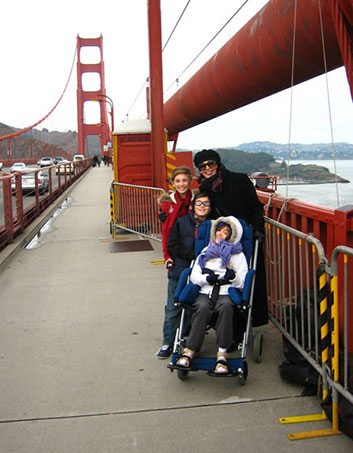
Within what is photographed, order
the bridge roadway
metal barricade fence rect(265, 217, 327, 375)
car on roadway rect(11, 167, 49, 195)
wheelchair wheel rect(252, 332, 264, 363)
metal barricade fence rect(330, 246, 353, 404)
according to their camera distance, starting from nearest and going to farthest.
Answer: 1. metal barricade fence rect(330, 246, 353, 404)
2. the bridge roadway
3. metal barricade fence rect(265, 217, 327, 375)
4. wheelchair wheel rect(252, 332, 264, 363)
5. car on roadway rect(11, 167, 49, 195)

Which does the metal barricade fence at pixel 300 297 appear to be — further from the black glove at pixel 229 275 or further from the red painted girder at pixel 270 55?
the red painted girder at pixel 270 55

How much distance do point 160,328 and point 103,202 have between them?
13.0 m

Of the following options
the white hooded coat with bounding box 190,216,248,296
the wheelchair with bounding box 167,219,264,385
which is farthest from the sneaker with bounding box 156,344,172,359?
the white hooded coat with bounding box 190,216,248,296

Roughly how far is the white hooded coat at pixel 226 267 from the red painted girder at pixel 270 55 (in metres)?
1.95

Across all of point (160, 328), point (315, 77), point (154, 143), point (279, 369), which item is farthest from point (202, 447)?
point (154, 143)

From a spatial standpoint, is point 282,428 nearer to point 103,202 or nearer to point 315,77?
point 315,77

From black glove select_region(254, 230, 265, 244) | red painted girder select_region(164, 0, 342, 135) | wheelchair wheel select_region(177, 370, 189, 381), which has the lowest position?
wheelchair wheel select_region(177, 370, 189, 381)

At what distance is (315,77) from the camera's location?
5.81 m

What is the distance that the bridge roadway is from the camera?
302 centimetres

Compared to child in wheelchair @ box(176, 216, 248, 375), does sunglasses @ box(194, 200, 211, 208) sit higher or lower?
higher

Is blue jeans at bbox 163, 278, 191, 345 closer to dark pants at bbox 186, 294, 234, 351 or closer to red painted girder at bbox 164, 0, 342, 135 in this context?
dark pants at bbox 186, 294, 234, 351

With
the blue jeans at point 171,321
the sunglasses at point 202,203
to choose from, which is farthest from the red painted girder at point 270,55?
the blue jeans at point 171,321

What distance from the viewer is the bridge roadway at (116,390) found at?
119 inches

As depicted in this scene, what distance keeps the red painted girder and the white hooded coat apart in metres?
1.95
